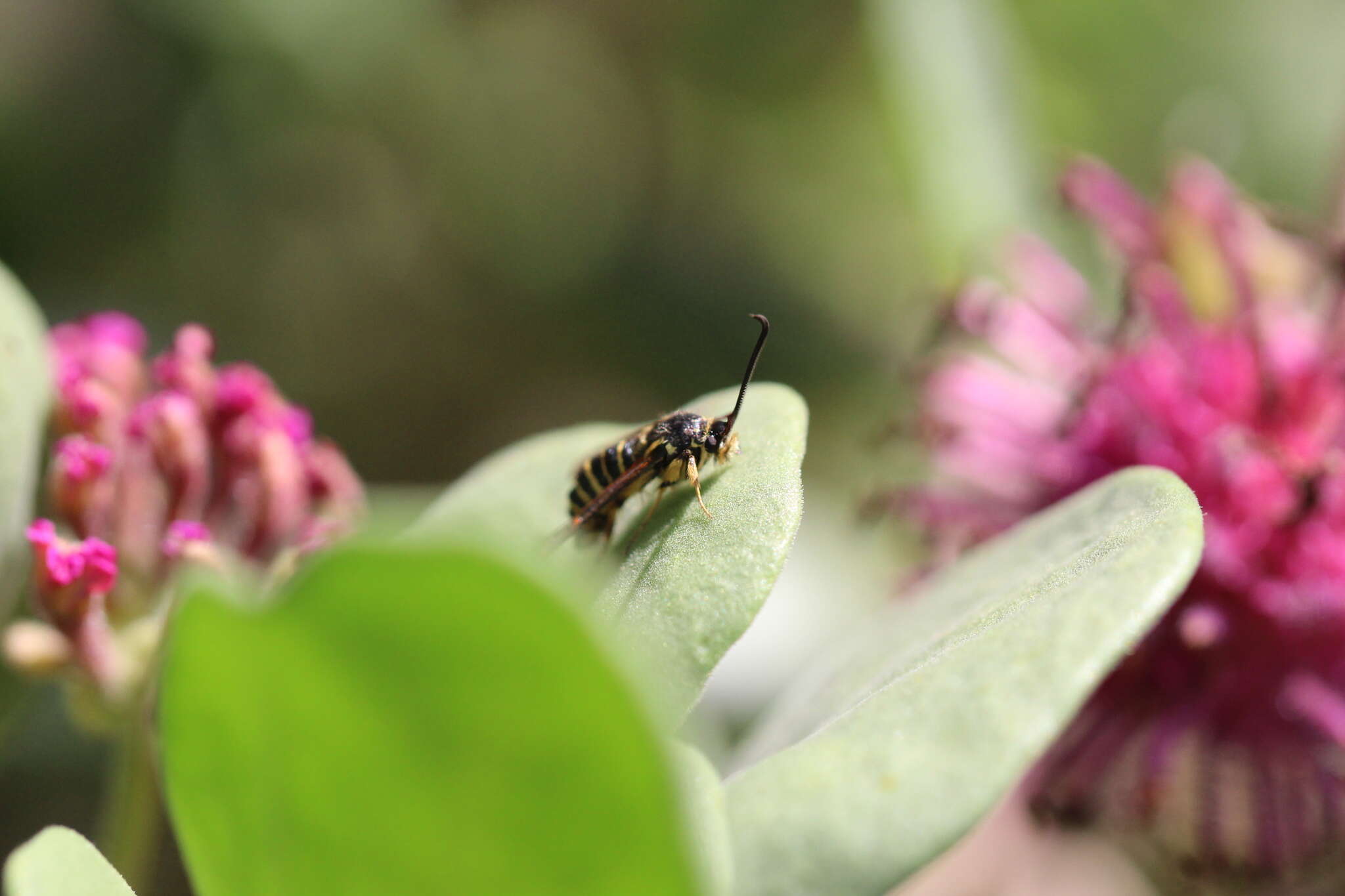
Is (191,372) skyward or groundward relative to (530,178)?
skyward

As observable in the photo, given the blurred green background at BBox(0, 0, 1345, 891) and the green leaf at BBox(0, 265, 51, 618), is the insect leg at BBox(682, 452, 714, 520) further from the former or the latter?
the blurred green background at BBox(0, 0, 1345, 891)

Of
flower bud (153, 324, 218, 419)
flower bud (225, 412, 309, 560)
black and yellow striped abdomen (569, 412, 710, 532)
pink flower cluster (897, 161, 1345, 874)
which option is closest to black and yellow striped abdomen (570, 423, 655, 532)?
black and yellow striped abdomen (569, 412, 710, 532)

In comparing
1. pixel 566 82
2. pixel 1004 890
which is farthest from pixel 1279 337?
pixel 566 82

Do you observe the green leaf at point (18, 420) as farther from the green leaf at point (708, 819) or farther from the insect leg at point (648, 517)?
the green leaf at point (708, 819)

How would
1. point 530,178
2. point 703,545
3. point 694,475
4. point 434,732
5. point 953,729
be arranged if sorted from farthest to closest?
1. point 530,178
2. point 694,475
3. point 703,545
4. point 953,729
5. point 434,732

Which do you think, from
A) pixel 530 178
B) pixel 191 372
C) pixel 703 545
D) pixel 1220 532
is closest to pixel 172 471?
pixel 191 372

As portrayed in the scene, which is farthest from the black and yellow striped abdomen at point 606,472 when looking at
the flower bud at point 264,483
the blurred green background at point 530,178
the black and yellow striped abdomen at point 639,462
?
the blurred green background at point 530,178

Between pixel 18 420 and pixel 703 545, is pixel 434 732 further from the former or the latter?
pixel 18 420

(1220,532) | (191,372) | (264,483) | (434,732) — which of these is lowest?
(1220,532)
